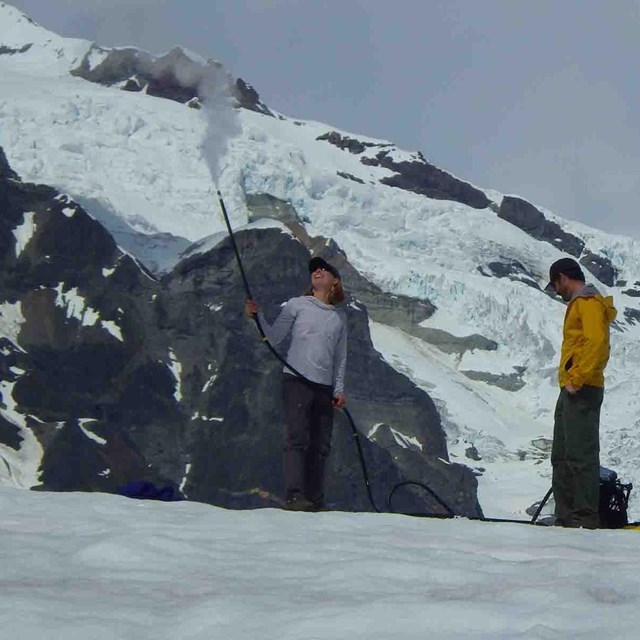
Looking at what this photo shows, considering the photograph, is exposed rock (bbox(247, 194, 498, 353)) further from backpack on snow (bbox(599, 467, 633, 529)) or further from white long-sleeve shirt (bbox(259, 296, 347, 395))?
backpack on snow (bbox(599, 467, 633, 529))

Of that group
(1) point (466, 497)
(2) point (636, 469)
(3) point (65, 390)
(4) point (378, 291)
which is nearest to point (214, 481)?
(3) point (65, 390)

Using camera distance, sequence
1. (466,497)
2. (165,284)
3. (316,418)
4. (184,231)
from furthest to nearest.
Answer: (184,231) → (165,284) → (466,497) → (316,418)

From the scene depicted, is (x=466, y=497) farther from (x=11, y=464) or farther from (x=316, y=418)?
(x=316, y=418)

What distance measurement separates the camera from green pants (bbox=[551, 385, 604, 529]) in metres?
10.1

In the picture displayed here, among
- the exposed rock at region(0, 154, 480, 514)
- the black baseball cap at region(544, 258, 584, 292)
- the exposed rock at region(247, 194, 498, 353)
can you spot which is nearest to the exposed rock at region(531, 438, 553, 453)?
the exposed rock at region(247, 194, 498, 353)

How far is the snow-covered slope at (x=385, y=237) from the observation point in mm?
159500

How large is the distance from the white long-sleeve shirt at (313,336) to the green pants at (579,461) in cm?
168

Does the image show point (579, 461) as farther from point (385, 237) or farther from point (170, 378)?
point (385, 237)

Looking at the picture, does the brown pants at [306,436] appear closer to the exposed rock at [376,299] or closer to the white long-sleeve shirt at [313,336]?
the white long-sleeve shirt at [313,336]

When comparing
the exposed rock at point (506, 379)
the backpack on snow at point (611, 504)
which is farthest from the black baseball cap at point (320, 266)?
the exposed rock at point (506, 379)

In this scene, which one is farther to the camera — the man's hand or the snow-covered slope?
the snow-covered slope

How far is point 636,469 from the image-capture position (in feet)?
484

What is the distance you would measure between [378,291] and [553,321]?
68.7 feet

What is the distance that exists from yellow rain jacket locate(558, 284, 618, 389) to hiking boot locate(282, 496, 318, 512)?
1.94 meters
